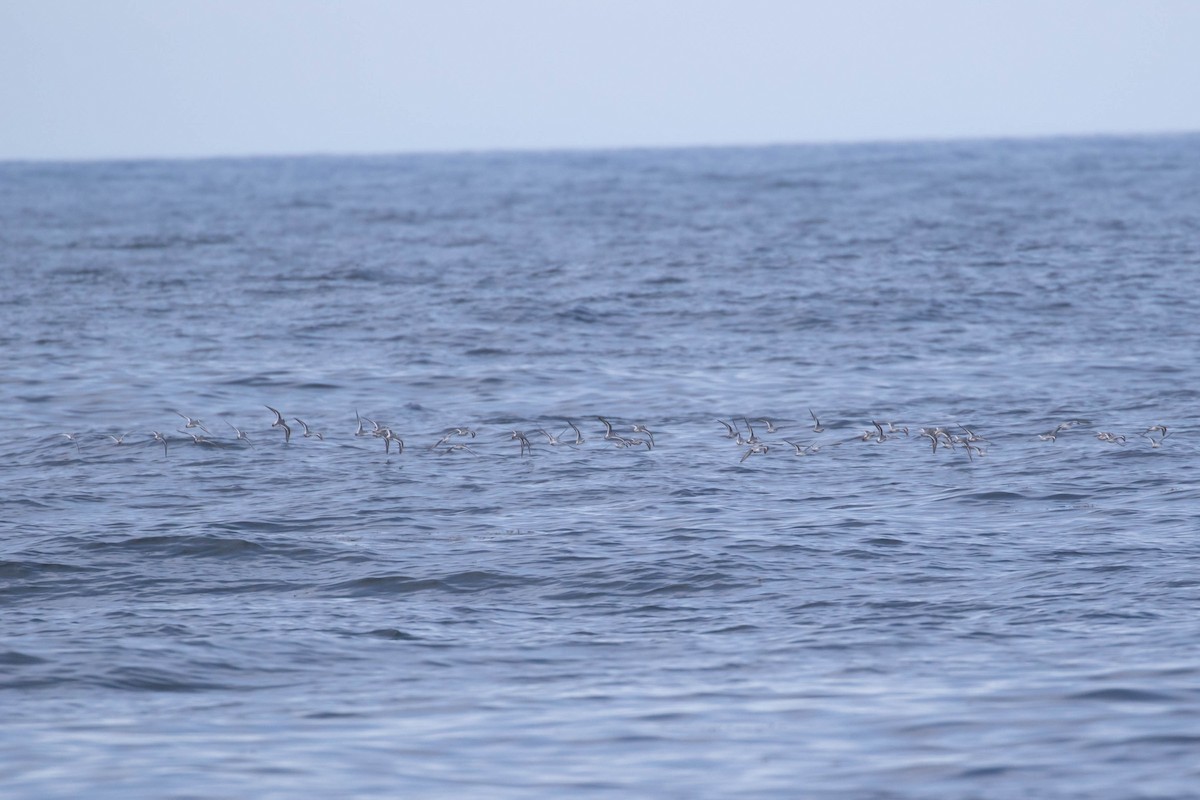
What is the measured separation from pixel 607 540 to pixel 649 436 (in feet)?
A: 16.3

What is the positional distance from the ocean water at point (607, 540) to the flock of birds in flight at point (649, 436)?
0.35 feet

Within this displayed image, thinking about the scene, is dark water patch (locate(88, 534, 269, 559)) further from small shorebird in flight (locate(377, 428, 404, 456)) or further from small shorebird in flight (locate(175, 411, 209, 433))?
small shorebird in flight (locate(377, 428, 404, 456))

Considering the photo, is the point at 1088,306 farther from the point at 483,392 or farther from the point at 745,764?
the point at 745,764

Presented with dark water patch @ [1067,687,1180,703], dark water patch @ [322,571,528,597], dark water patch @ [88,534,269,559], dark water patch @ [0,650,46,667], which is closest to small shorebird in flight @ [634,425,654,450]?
dark water patch @ [322,571,528,597]

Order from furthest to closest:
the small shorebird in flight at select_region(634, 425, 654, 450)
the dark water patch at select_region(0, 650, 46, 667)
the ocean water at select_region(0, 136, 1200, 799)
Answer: the small shorebird in flight at select_region(634, 425, 654, 450)
the dark water patch at select_region(0, 650, 46, 667)
the ocean water at select_region(0, 136, 1200, 799)

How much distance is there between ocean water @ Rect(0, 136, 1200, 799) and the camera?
11078mm

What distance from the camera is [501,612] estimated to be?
14492mm

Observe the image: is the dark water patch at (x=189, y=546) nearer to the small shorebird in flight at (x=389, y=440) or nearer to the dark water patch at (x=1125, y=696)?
the small shorebird in flight at (x=389, y=440)

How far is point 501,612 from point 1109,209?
51255 mm

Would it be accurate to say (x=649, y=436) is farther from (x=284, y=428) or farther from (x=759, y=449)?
(x=284, y=428)

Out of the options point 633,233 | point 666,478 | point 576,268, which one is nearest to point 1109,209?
point 633,233

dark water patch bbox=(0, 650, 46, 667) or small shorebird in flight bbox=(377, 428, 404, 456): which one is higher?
small shorebird in flight bbox=(377, 428, 404, 456)

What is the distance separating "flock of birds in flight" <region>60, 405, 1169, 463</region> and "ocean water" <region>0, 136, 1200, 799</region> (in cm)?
11

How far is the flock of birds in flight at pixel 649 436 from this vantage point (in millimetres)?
20797
